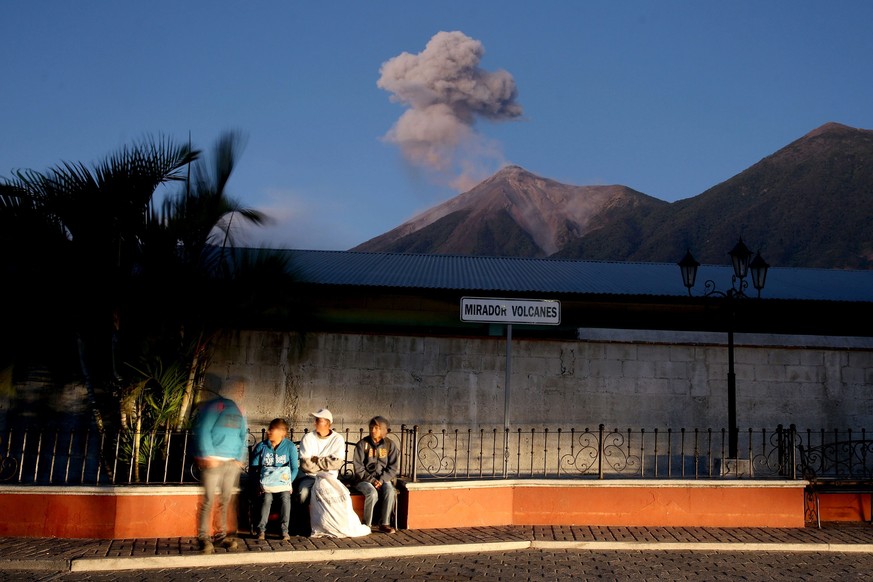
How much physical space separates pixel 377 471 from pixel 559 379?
5.47m

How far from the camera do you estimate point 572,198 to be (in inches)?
7288

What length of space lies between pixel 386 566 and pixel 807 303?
10.9 m

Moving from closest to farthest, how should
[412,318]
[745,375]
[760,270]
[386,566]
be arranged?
1. [386,566]
2. [760,270]
3. [745,375]
4. [412,318]

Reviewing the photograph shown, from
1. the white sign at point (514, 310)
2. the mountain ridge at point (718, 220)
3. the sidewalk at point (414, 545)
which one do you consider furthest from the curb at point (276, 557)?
the mountain ridge at point (718, 220)

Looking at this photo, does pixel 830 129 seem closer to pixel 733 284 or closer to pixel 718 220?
pixel 718 220

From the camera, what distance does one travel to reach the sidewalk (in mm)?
7309

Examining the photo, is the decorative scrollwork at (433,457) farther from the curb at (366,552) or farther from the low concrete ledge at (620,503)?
the curb at (366,552)

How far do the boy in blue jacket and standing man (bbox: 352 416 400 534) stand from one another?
0.82 metres

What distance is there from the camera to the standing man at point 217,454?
25.1 ft

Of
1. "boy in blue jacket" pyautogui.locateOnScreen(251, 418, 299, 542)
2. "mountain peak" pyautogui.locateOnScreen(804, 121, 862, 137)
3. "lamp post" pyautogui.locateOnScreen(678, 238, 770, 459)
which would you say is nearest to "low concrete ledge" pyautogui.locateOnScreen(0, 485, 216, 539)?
"boy in blue jacket" pyautogui.locateOnScreen(251, 418, 299, 542)

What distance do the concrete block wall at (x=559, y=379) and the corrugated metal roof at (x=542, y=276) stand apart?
4.10 ft

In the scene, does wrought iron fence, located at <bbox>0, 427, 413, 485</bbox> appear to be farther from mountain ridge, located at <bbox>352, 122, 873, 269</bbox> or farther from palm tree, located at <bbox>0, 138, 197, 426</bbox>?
mountain ridge, located at <bbox>352, 122, 873, 269</bbox>

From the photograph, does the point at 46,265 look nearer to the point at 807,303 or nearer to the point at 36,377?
the point at 36,377

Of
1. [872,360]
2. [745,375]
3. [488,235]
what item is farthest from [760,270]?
[488,235]
